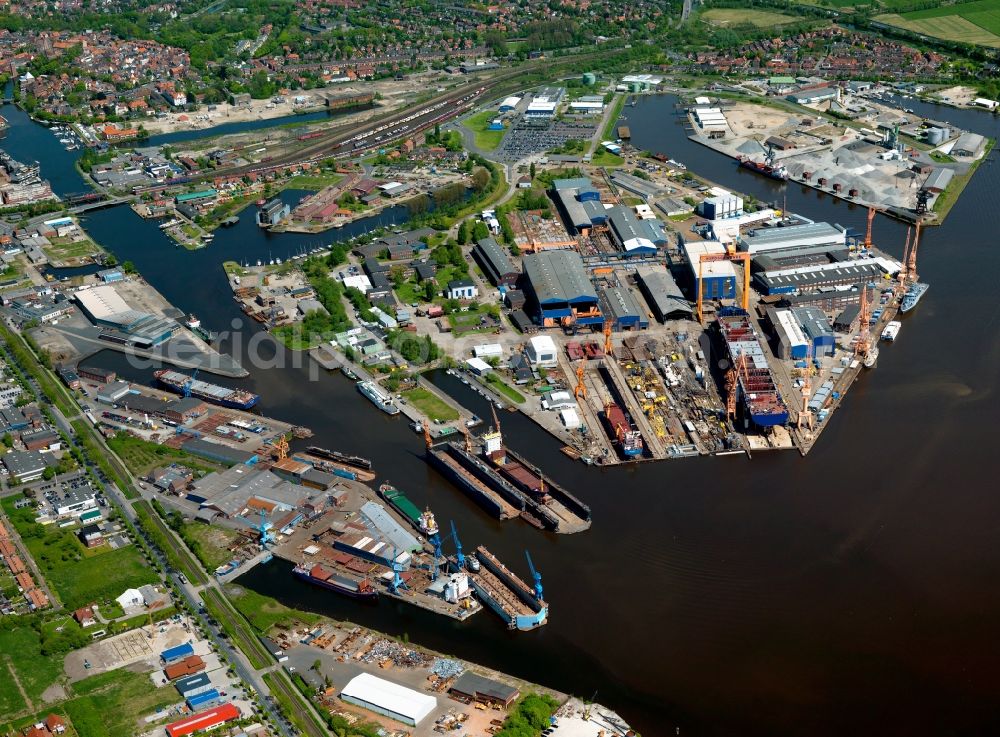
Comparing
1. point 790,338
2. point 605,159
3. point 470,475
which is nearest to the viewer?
point 470,475

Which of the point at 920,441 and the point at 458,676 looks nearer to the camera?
the point at 458,676

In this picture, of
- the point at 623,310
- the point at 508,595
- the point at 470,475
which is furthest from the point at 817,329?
the point at 508,595

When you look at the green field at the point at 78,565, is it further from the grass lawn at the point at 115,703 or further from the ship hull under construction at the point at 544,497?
the ship hull under construction at the point at 544,497

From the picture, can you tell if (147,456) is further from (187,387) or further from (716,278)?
(716,278)

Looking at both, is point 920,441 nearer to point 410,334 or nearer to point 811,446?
point 811,446

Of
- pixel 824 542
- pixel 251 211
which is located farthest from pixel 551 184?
pixel 824 542

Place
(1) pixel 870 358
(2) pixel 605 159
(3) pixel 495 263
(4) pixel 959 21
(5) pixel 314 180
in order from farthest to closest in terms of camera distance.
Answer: (4) pixel 959 21 < (2) pixel 605 159 < (5) pixel 314 180 < (3) pixel 495 263 < (1) pixel 870 358
